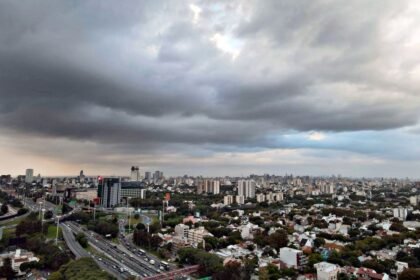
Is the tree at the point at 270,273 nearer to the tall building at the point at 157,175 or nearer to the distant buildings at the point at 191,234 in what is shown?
the distant buildings at the point at 191,234

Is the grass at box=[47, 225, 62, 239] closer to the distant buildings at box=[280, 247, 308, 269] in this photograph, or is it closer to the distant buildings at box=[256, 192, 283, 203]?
the distant buildings at box=[280, 247, 308, 269]

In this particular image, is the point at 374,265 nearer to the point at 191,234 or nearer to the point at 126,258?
the point at 191,234

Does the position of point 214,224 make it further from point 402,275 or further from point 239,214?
point 402,275

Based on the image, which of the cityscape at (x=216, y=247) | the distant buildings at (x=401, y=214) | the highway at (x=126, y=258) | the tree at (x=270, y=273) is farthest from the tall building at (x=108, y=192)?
the distant buildings at (x=401, y=214)

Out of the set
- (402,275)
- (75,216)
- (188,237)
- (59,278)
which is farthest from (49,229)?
(402,275)

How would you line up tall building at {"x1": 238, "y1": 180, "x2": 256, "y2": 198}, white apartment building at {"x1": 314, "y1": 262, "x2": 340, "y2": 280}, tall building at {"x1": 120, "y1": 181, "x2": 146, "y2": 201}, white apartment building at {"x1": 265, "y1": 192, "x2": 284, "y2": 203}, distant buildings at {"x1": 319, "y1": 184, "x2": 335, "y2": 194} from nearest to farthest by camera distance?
1. white apartment building at {"x1": 314, "y1": 262, "x2": 340, "y2": 280}
2. white apartment building at {"x1": 265, "y1": 192, "x2": 284, "y2": 203}
3. tall building at {"x1": 120, "y1": 181, "x2": 146, "y2": 201}
4. tall building at {"x1": 238, "y1": 180, "x2": 256, "y2": 198}
5. distant buildings at {"x1": 319, "y1": 184, "x2": 335, "y2": 194}

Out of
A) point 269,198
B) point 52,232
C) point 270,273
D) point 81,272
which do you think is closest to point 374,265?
point 270,273

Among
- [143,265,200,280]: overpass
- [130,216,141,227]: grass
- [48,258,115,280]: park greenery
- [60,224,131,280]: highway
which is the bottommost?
[130,216,141,227]: grass

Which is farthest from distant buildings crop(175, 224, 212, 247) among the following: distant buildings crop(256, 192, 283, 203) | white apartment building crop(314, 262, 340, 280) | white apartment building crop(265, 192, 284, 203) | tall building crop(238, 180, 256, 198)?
tall building crop(238, 180, 256, 198)
